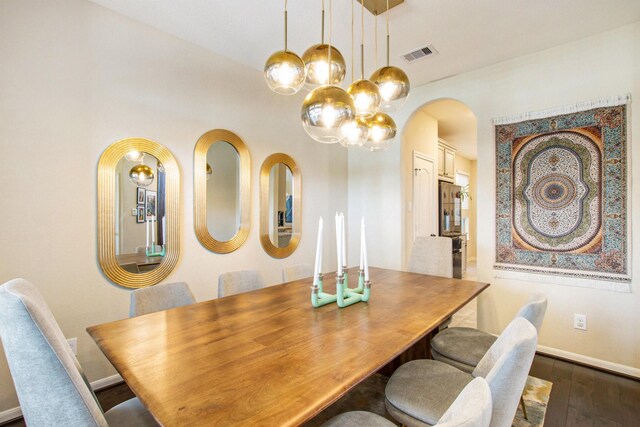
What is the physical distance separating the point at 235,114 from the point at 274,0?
1.16m

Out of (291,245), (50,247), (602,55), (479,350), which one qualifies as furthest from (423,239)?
(50,247)

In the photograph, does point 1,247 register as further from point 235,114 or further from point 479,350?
point 479,350

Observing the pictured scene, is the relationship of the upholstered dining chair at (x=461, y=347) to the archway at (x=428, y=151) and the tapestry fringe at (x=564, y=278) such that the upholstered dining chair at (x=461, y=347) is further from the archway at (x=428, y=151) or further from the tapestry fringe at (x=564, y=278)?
the archway at (x=428, y=151)

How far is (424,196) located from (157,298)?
3759 millimetres

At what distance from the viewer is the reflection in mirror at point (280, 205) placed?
342 cm

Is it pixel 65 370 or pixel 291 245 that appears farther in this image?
pixel 291 245

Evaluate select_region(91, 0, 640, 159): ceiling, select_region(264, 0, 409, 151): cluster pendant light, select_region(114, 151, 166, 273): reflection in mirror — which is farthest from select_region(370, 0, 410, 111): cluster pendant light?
select_region(114, 151, 166, 273): reflection in mirror

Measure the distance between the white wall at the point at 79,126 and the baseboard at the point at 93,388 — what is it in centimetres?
5

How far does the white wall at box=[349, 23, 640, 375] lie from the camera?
8.00 feet

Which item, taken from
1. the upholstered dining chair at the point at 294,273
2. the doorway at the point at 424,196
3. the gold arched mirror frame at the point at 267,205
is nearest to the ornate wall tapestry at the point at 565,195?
the doorway at the point at 424,196

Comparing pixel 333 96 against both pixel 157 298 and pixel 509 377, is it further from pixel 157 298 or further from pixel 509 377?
pixel 157 298

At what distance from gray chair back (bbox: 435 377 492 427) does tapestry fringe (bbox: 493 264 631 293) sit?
257 centimetres

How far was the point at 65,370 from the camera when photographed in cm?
84

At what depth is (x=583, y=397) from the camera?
212 centimetres
